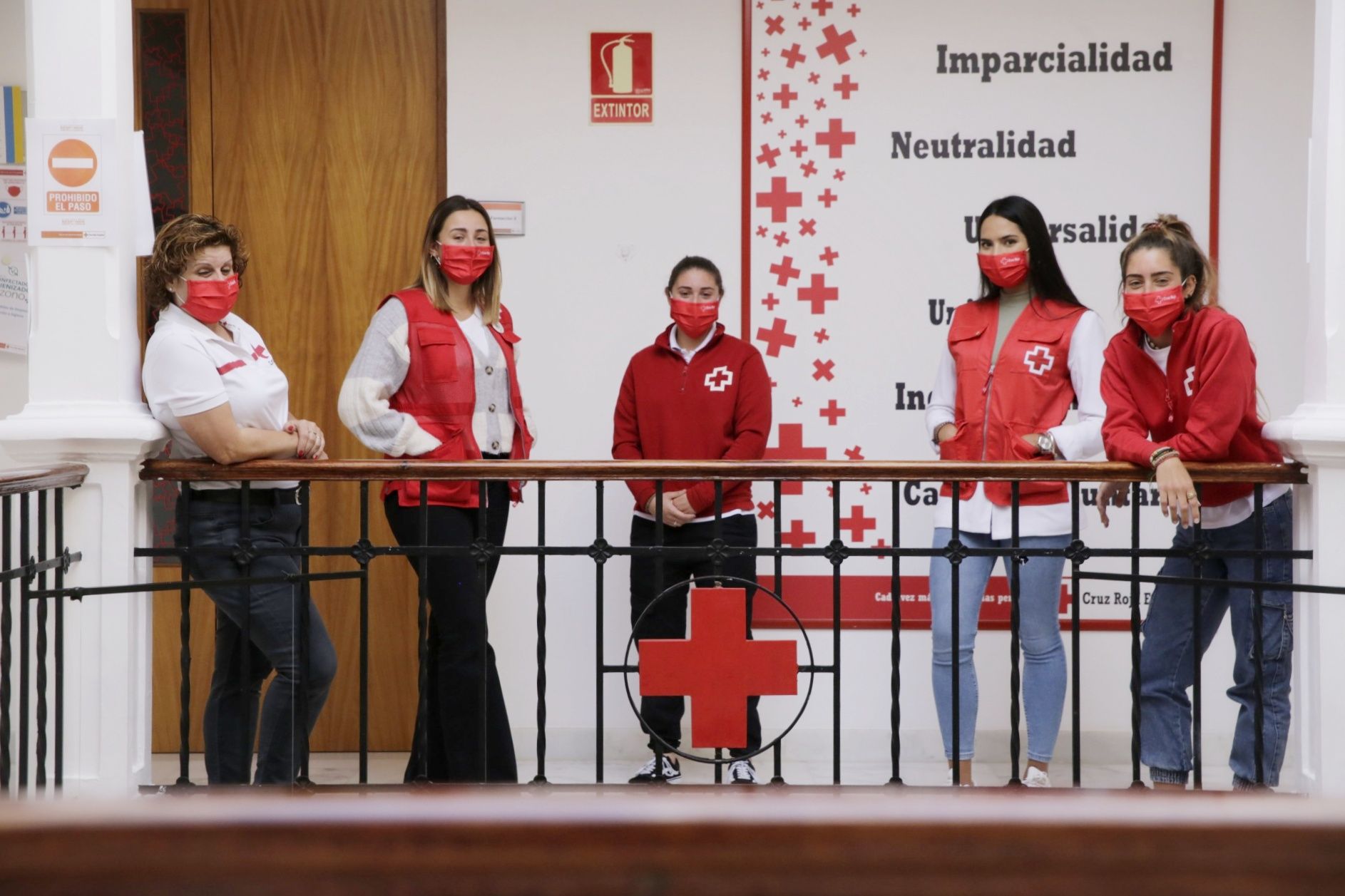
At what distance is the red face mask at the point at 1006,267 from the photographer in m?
3.55

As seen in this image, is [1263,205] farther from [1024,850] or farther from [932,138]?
[1024,850]

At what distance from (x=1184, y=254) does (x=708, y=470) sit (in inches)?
49.7

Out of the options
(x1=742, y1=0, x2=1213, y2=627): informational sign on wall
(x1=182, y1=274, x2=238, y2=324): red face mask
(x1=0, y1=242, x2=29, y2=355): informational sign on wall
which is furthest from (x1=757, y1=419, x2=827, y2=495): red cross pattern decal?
(x1=0, y1=242, x2=29, y2=355): informational sign on wall

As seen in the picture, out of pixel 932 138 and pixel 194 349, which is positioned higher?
pixel 932 138

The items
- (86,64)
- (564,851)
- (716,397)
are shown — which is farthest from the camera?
(716,397)

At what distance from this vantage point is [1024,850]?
58 centimetres

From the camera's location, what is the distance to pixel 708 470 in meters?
3.03

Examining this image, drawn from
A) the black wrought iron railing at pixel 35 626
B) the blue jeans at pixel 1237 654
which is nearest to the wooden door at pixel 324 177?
the black wrought iron railing at pixel 35 626

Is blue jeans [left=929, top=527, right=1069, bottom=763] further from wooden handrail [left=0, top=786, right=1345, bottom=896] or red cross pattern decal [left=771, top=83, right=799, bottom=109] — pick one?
wooden handrail [left=0, top=786, right=1345, bottom=896]

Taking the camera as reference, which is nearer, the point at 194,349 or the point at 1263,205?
the point at 194,349

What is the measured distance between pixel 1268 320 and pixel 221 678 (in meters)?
3.63

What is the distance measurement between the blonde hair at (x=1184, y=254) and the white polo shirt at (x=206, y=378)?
213cm

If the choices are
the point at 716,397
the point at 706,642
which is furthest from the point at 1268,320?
the point at 706,642

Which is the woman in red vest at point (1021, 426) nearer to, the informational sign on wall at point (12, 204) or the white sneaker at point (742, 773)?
the white sneaker at point (742, 773)
